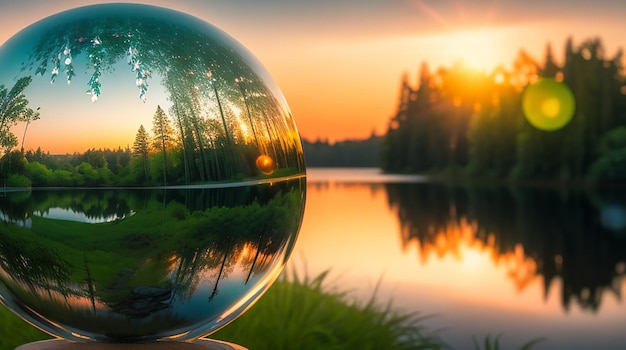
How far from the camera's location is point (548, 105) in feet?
243

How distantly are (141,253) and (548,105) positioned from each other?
2917 inches

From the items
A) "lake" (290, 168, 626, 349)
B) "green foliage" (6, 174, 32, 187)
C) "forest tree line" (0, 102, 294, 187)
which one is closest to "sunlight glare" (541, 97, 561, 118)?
"lake" (290, 168, 626, 349)

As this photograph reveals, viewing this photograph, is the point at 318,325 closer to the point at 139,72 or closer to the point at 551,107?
the point at 139,72

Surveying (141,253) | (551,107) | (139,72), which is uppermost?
(551,107)

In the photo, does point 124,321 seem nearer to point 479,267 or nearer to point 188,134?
point 188,134

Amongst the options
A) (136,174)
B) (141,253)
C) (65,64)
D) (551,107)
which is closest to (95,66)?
(65,64)

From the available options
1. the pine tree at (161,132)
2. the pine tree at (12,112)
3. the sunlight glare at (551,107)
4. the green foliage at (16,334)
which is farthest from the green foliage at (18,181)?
the sunlight glare at (551,107)

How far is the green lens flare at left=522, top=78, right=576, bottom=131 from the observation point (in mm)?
71331

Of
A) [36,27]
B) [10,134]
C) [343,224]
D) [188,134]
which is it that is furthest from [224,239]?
[343,224]

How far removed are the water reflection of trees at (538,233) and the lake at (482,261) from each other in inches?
2.8

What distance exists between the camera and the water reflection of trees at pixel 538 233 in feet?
89.9

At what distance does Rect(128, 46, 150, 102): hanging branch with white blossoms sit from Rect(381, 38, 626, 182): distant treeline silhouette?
6723 centimetres

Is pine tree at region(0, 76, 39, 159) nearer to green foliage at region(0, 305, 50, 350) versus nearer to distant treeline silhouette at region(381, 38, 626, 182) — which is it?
green foliage at region(0, 305, 50, 350)

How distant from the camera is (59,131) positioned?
4.12 meters
